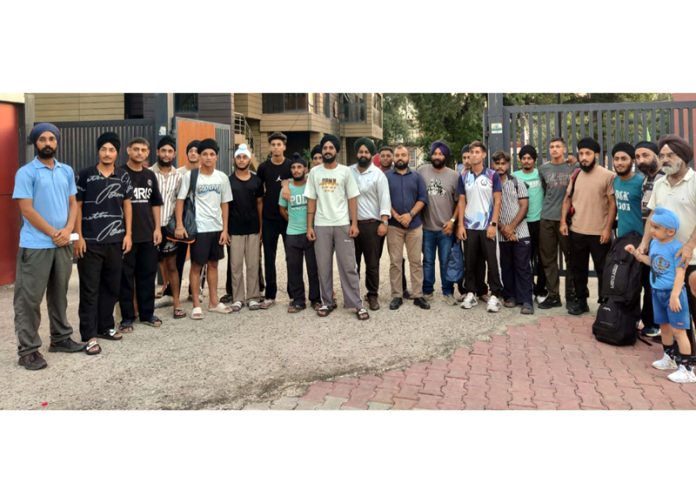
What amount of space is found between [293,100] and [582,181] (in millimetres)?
19683

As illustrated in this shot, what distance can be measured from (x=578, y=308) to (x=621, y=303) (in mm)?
1202

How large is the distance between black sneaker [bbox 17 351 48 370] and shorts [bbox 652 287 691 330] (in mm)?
5355

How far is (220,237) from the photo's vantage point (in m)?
7.30

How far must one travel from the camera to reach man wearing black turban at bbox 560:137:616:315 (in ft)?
22.6

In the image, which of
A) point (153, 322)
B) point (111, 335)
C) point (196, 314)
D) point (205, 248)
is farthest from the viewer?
point (205, 248)

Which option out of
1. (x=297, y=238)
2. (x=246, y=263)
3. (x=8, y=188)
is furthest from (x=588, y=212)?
(x=8, y=188)

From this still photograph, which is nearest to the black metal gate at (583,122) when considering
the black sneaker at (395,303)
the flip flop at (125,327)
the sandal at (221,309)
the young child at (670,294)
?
the black sneaker at (395,303)

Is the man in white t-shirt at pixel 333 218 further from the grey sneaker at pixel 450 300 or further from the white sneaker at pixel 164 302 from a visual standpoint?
the white sneaker at pixel 164 302

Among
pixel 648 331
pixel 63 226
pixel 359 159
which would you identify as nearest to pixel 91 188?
pixel 63 226

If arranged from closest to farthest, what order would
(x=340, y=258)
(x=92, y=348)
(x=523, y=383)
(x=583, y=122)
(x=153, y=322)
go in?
(x=523, y=383) → (x=92, y=348) → (x=153, y=322) → (x=340, y=258) → (x=583, y=122)

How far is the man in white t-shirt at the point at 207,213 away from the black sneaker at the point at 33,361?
6.12 feet

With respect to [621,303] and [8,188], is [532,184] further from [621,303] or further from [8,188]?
[8,188]

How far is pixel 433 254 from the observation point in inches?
310

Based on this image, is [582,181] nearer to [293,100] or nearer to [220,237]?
[220,237]
